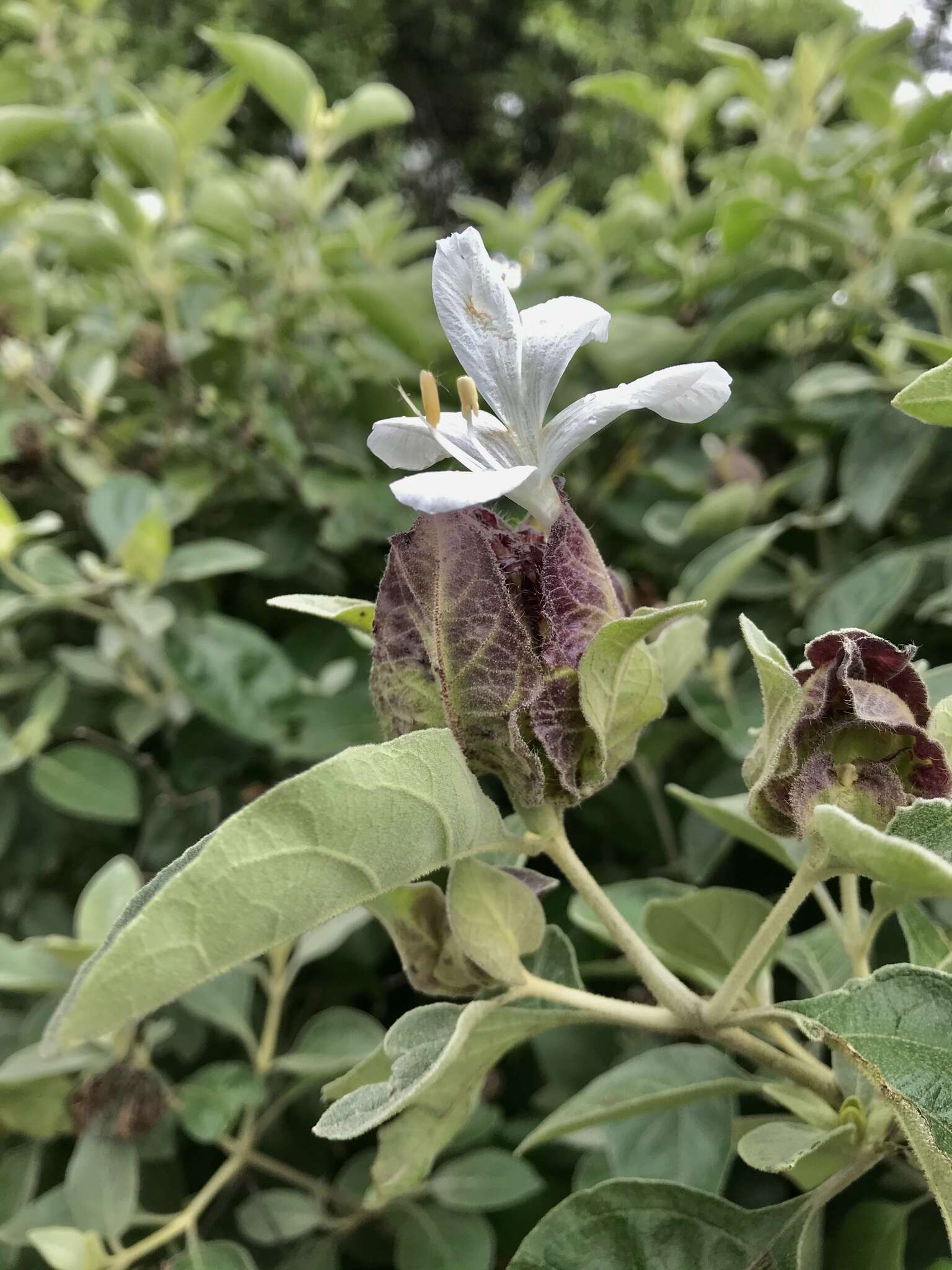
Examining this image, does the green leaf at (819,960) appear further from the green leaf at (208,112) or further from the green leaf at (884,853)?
Result: the green leaf at (208,112)

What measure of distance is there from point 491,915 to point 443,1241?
48 cm

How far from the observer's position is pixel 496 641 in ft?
1.10

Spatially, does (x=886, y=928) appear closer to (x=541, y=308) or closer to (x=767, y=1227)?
(x=767, y=1227)

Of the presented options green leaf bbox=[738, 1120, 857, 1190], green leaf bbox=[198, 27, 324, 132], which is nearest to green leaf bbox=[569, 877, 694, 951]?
green leaf bbox=[738, 1120, 857, 1190]

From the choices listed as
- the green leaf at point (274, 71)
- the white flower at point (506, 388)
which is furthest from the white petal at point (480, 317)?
the green leaf at point (274, 71)

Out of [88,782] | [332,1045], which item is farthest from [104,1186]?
[88,782]

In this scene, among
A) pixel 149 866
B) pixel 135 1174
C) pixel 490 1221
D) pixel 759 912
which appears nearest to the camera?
pixel 759 912

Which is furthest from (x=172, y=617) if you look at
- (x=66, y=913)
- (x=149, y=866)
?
(x=66, y=913)

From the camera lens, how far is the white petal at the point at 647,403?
13.3 inches

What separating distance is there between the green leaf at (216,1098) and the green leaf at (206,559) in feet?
1.40

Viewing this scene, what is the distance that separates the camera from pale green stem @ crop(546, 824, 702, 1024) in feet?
1.25

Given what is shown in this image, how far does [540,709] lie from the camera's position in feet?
1.12

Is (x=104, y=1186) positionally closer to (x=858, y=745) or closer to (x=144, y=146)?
(x=858, y=745)

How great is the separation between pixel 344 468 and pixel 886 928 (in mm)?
734
